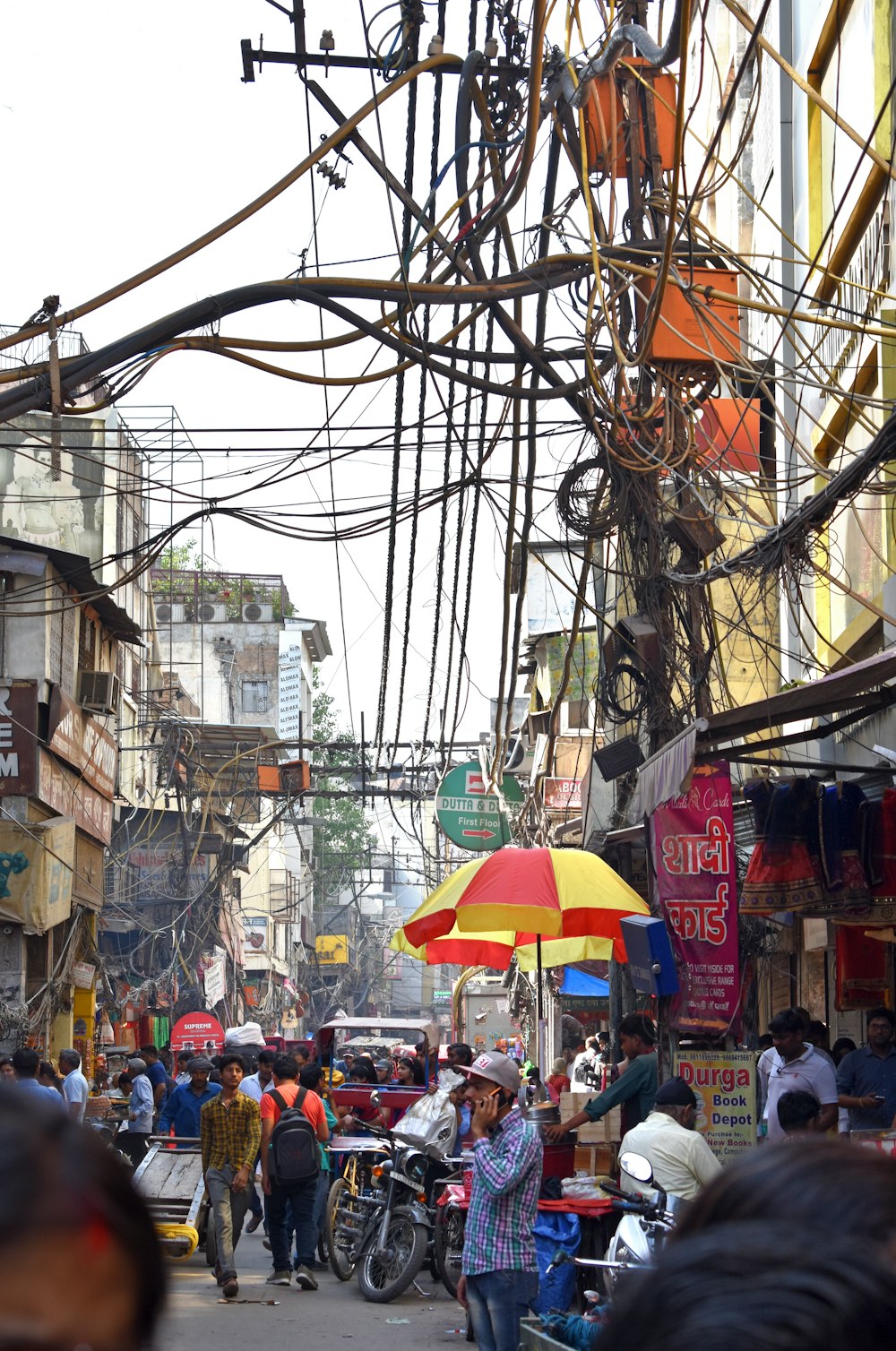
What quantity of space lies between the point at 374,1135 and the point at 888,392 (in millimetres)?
7678

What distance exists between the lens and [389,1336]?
33.1 ft

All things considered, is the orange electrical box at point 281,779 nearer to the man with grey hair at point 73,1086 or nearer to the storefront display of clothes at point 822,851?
the man with grey hair at point 73,1086

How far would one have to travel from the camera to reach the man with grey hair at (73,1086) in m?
15.2

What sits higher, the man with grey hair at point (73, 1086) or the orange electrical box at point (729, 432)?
the orange electrical box at point (729, 432)

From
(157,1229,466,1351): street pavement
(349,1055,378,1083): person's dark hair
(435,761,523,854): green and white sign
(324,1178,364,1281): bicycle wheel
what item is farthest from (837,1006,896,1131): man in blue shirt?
(435,761,523,854): green and white sign

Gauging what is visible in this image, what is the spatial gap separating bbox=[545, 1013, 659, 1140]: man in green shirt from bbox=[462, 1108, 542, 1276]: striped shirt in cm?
229

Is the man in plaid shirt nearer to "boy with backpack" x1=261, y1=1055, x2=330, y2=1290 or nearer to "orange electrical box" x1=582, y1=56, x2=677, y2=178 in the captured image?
"boy with backpack" x1=261, y1=1055, x2=330, y2=1290

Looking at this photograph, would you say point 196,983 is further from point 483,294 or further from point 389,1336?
point 483,294

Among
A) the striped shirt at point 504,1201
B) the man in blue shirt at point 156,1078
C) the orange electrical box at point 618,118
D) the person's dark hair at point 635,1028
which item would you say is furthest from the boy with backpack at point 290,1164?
the orange electrical box at point 618,118

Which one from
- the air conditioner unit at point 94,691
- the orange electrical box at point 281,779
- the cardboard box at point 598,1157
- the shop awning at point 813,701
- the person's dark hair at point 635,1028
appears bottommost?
the cardboard box at point 598,1157

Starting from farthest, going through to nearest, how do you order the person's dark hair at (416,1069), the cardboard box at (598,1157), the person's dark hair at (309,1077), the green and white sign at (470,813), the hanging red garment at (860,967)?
the green and white sign at (470,813), the person's dark hair at (416,1069), the person's dark hair at (309,1077), the hanging red garment at (860,967), the cardboard box at (598,1157)

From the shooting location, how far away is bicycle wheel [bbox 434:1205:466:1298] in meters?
11.5

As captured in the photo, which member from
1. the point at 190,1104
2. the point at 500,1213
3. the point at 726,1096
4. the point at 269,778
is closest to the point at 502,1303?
the point at 500,1213

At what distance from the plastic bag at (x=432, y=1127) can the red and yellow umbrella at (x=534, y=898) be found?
140cm
